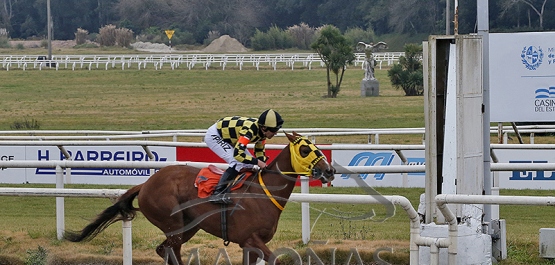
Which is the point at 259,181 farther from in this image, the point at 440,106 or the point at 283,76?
the point at 283,76

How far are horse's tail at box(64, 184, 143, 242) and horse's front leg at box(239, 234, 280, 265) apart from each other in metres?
0.79

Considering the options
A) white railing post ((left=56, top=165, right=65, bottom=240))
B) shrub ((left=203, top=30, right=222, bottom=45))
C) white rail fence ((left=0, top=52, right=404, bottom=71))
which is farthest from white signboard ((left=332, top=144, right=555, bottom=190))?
shrub ((left=203, top=30, right=222, bottom=45))

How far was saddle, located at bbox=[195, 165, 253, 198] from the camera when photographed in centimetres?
524

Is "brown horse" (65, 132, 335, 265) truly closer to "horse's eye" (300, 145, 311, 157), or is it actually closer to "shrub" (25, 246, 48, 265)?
"horse's eye" (300, 145, 311, 157)

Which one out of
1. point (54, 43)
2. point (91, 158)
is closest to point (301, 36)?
point (54, 43)

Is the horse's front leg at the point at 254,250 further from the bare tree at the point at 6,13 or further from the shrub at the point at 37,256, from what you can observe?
the bare tree at the point at 6,13

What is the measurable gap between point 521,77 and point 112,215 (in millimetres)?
7277

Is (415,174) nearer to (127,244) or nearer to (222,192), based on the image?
(222,192)

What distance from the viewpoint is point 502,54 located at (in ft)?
36.4

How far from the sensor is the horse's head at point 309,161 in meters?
4.94

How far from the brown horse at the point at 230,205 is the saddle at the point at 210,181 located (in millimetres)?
32

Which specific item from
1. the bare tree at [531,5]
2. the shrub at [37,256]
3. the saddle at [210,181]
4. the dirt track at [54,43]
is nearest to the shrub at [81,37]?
the dirt track at [54,43]

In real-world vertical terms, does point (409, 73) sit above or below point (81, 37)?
below

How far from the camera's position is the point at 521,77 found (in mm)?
11266
